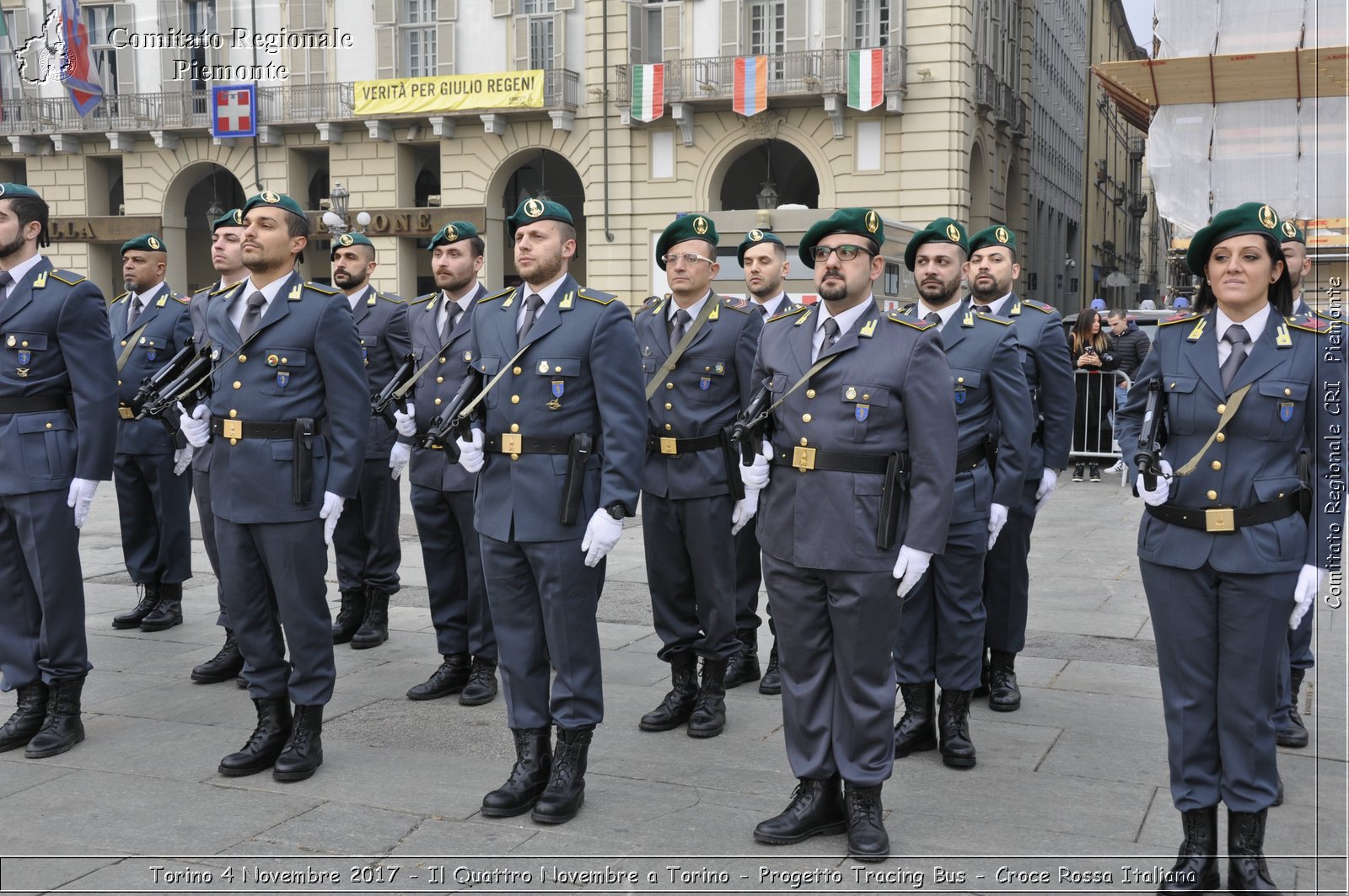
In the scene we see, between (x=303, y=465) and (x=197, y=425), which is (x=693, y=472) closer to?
(x=303, y=465)

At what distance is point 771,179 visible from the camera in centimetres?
3050

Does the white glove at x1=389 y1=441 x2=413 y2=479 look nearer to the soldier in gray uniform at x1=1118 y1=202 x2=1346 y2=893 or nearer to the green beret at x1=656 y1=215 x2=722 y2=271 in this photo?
the green beret at x1=656 y1=215 x2=722 y2=271

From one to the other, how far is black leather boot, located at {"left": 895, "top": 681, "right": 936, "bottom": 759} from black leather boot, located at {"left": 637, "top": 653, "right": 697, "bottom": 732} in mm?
955

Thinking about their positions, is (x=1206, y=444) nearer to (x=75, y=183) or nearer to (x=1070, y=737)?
(x=1070, y=737)

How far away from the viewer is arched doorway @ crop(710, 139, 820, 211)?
30516 mm

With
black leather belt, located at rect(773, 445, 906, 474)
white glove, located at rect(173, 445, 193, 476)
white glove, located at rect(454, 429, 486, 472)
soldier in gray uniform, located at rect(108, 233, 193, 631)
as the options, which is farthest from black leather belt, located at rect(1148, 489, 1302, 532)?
soldier in gray uniform, located at rect(108, 233, 193, 631)

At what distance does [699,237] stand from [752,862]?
291cm

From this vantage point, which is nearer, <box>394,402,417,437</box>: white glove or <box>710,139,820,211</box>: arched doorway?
<box>394,402,417,437</box>: white glove

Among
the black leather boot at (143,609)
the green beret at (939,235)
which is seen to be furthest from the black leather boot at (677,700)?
the black leather boot at (143,609)

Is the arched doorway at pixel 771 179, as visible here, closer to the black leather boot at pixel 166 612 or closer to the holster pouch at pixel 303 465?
the black leather boot at pixel 166 612

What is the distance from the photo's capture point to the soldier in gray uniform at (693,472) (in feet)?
19.0

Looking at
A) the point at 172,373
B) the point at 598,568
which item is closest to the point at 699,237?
the point at 598,568

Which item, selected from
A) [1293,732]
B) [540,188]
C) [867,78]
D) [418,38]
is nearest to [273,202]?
[1293,732]

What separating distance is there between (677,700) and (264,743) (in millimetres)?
1757
